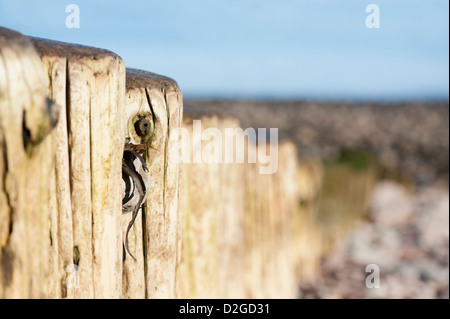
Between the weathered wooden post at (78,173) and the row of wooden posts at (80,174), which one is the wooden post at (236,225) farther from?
the weathered wooden post at (78,173)

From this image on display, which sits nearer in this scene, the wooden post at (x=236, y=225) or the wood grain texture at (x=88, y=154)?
the wood grain texture at (x=88, y=154)

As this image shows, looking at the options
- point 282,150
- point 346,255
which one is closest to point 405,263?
point 346,255

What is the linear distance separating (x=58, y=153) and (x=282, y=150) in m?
3.65

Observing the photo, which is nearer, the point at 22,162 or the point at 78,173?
the point at 22,162

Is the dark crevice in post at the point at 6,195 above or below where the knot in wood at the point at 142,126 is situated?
below

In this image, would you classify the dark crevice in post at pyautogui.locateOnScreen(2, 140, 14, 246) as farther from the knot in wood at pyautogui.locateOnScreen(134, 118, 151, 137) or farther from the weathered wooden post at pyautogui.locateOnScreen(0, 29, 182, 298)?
the knot in wood at pyautogui.locateOnScreen(134, 118, 151, 137)
